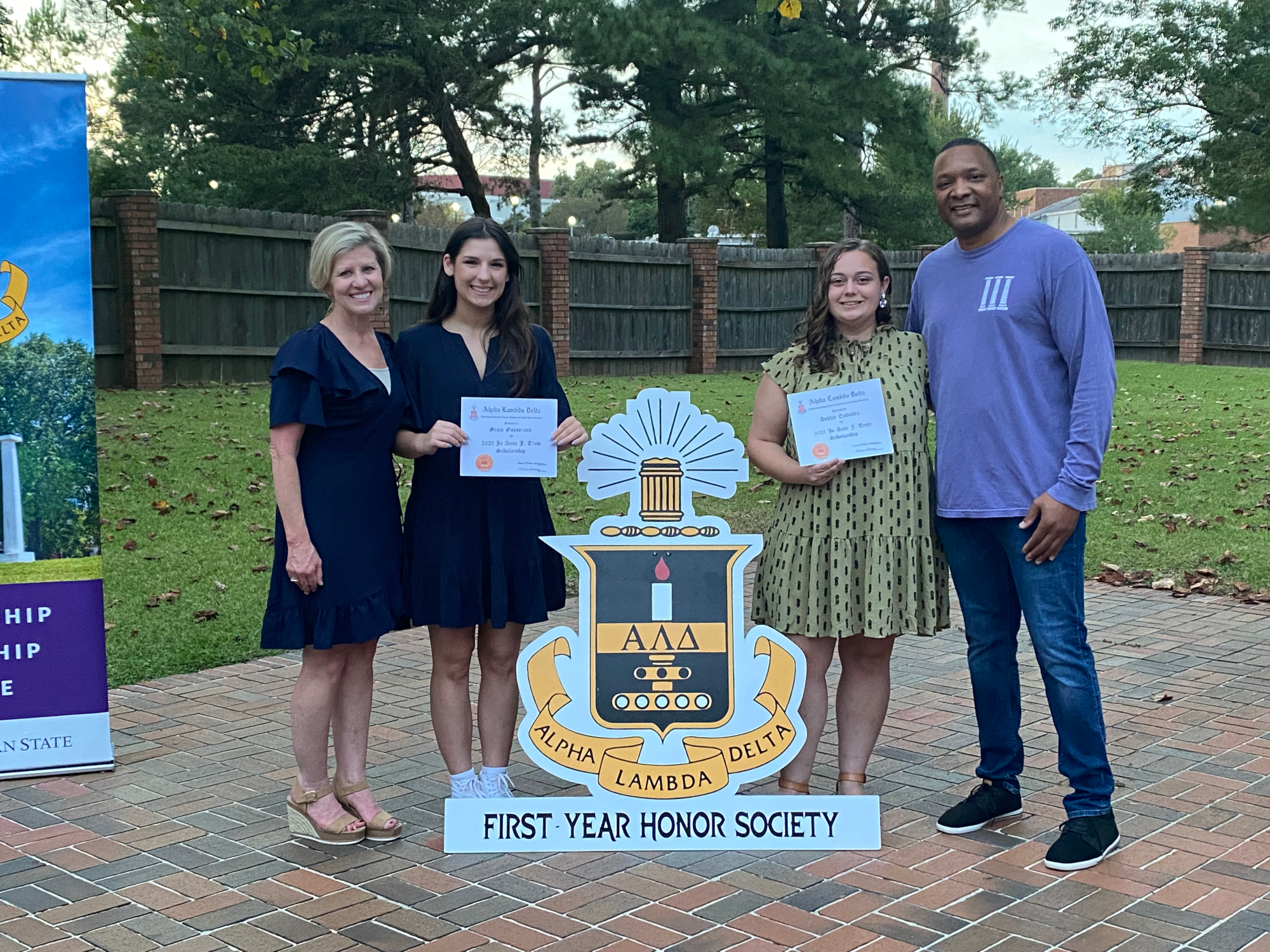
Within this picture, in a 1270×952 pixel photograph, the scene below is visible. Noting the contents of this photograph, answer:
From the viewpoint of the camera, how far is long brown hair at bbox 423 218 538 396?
4.11 metres

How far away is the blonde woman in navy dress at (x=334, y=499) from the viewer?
396 cm

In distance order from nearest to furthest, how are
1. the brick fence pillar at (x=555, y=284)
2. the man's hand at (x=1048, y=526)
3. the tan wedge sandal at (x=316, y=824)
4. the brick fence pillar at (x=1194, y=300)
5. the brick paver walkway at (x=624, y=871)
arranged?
1. the brick paver walkway at (x=624, y=871)
2. the man's hand at (x=1048, y=526)
3. the tan wedge sandal at (x=316, y=824)
4. the brick fence pillar at (x=555, y=284)
5. the brick fence pillar at (x=1194, y=300)

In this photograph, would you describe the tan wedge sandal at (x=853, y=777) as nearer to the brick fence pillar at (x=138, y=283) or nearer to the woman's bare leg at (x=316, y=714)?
the woman's bare leg at (x=316, y=714)

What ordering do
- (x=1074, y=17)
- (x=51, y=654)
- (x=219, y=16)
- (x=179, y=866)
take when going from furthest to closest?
1. (x=1074, y=17)
2. (x=219, y=16)
3. (x=51, y=654)
4. (x=179, y=866)

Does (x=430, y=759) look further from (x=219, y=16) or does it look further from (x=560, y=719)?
(x=219, y=16)

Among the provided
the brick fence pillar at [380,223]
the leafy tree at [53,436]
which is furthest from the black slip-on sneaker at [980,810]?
the brick fence pillar at [380,223]

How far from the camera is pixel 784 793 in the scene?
436cm

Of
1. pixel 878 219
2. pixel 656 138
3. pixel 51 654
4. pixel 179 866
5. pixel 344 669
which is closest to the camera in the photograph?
pixel 179 866

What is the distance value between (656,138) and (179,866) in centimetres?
2429

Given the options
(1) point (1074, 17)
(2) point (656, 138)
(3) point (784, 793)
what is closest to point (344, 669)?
(3) point (784, 793)

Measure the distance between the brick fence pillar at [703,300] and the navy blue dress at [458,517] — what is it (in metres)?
18.6

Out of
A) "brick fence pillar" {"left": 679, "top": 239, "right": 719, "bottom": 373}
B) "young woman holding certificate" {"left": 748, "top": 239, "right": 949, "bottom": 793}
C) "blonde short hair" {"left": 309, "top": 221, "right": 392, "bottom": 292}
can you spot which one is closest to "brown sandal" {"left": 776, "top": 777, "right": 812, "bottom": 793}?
"young woman holding certificate" {"left": 748, "top": 239, "right": 949, "bottom": 793}

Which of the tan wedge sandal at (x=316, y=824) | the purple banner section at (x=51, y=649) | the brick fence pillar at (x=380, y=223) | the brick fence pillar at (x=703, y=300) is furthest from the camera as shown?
the brick fence pillar at (x=703, y=300)

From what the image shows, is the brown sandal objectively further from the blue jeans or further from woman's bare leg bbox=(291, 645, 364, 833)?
woman's bare leg bbox=(291, 645, 364, 833)
